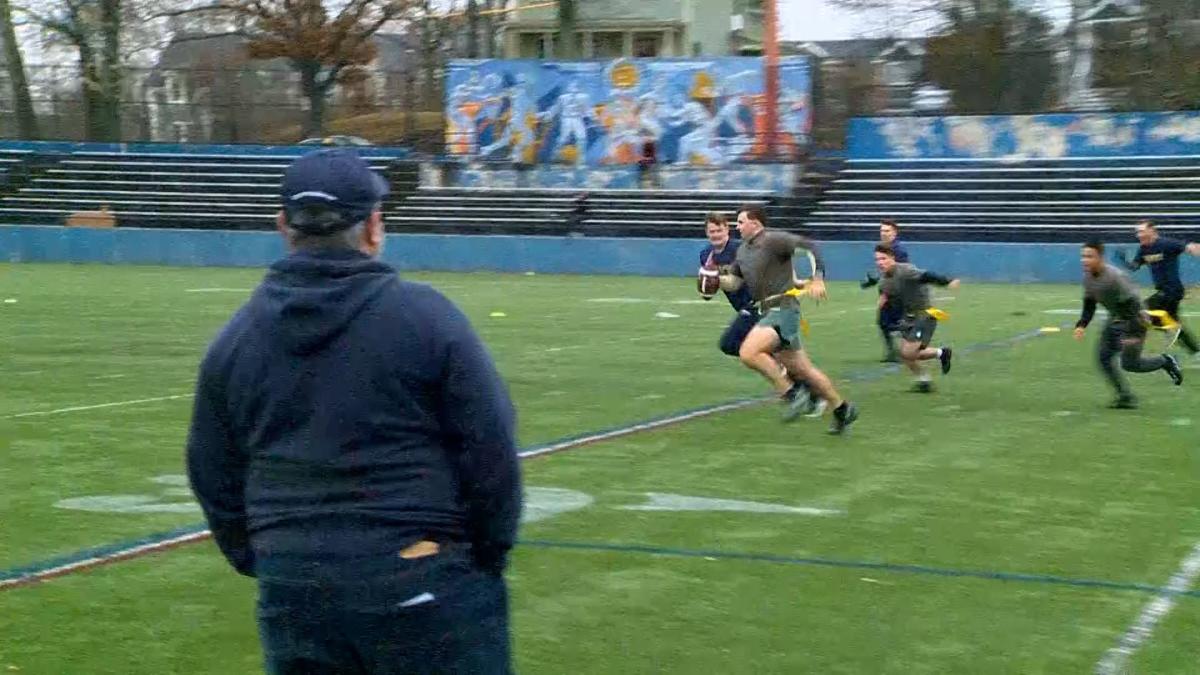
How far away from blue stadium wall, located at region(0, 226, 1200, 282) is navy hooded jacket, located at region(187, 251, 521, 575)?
102 ft

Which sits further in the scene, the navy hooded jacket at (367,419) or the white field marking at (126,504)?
the white field marking at (126,504)

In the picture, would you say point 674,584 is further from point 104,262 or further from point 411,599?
point 104,262

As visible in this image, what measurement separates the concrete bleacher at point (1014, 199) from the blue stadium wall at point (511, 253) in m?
1.64

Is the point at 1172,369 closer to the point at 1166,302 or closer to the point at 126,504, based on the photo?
the point at 1166,302

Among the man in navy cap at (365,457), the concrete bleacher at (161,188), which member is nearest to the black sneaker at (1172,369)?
the man in navy cap at (365,457)

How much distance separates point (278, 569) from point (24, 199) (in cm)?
4338

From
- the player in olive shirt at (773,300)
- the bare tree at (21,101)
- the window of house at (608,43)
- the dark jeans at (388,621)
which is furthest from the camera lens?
the window of house at (608,43)

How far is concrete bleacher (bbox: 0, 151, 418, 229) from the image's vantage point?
1674 inches

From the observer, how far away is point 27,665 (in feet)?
19.6

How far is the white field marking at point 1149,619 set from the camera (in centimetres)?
605

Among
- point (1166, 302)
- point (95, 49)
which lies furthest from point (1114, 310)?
point (95, 49)

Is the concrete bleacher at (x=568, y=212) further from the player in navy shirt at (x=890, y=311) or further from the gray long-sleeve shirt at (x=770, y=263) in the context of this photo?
the gray long-sleeve shirt at (x=770, y=263)

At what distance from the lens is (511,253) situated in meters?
38.4

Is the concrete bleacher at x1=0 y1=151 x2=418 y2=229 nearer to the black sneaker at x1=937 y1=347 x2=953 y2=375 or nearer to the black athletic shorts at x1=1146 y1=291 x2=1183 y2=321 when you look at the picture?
the black athletic shorts at x1=1146 y1=291 x2=1183 y2=321
